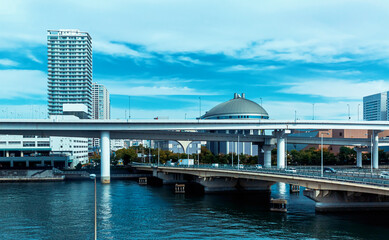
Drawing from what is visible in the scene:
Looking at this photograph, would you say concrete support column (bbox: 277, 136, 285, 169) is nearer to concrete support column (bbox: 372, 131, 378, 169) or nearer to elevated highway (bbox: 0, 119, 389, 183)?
elevated highway (bbox: 0, 119, 389, 183)

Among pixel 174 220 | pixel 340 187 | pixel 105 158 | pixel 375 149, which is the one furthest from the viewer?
pixel 375 149

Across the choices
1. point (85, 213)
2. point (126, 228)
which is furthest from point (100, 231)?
point (85, 213)

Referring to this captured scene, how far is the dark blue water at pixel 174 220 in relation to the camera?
138ft

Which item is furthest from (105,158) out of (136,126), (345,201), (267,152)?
(345,201)

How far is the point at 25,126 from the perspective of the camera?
95.9 metres

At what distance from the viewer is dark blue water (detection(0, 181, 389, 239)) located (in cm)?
4203

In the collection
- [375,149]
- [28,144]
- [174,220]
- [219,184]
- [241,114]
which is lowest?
[174,220]

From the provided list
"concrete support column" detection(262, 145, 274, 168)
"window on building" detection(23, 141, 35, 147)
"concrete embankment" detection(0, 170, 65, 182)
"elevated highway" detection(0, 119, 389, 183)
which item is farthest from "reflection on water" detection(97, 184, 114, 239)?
"window on building" detection(23, 141, 35, 147)

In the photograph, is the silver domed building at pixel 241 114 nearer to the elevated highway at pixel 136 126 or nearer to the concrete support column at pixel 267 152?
the concrete support column at pixel 267 152

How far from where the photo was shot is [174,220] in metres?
50.0

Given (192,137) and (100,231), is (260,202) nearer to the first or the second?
(100,231)

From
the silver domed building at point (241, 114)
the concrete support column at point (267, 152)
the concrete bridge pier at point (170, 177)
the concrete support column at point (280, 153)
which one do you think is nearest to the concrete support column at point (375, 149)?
the concrete support column at point (280, 153)

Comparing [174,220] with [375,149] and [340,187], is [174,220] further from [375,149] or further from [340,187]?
[375,149]

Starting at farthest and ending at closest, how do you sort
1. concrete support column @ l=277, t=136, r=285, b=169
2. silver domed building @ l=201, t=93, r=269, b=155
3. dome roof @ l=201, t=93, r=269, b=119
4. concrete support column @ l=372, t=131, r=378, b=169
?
dome roof @ l=201, t=93, r=269, b=119 → silver domed building @ l=201, t=93, r=269, b=155 → concrete support column @ l=372, t=131, r=378, b=169 → concrete support column @ l=277, t=136, r=285, b=169
